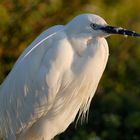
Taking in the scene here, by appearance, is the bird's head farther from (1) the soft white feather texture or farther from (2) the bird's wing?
(2) the bird's wing

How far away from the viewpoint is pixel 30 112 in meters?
4.84

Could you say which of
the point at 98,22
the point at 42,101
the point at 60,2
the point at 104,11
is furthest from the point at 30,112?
the point at 104,11

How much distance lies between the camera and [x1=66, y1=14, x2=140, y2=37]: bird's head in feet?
14.9

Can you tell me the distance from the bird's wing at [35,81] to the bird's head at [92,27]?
0.12 m

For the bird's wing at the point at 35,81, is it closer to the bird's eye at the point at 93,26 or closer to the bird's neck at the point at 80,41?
the bird's neck at the point at 80,41

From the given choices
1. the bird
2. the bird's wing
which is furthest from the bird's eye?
the bird's wing

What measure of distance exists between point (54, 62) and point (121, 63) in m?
3.95

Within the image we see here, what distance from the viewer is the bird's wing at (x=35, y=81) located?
184 inches

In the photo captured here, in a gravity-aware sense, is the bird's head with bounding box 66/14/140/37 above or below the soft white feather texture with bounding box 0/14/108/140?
above

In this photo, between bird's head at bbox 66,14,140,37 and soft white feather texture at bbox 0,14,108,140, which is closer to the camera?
bird's head at bbox 66,14,140,37

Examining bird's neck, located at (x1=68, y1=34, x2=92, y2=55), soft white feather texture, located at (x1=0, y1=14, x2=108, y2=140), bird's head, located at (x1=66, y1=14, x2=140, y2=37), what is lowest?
soft white feather texture, located at (x1=0, y1=14, x2=108, y2=140)

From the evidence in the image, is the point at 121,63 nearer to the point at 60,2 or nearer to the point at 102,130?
the point at 60,2

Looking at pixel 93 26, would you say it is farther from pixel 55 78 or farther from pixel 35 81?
pixel 35 81

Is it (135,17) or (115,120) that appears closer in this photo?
(115,120)
